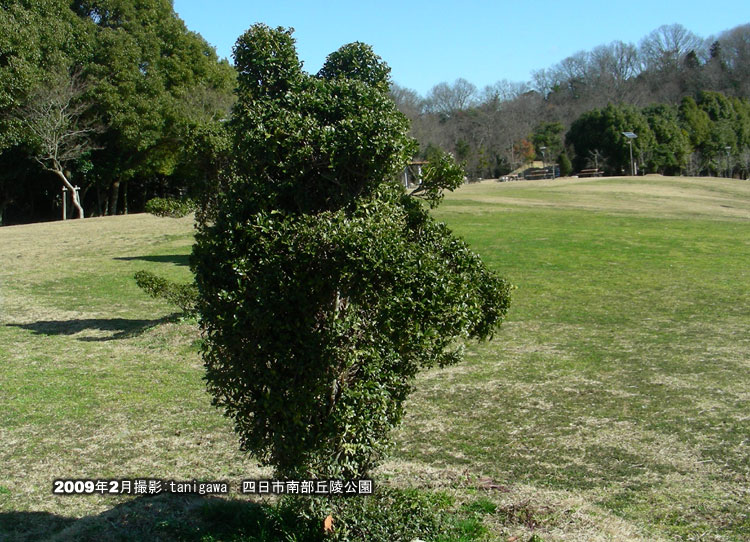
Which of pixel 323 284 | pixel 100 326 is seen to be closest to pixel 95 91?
pixel 100 326

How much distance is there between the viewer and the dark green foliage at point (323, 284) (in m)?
4.16

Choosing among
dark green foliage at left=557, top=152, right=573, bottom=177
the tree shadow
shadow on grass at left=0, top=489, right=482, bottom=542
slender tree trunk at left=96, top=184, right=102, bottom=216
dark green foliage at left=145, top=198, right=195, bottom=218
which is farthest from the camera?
dark green foliage at left=557, top=152, right=573, bottom=177

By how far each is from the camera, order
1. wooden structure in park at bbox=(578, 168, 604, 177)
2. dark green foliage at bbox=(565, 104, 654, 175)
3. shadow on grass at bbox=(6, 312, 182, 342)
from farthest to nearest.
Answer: wooden structure in park at bbox=(578, 168, 604, 177) < dark green foliage at bbox=(565, 104, 654, 175) < shadow on grass at bbox=(6, 312, 182, 342)

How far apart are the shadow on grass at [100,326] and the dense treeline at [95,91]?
64.4 ft

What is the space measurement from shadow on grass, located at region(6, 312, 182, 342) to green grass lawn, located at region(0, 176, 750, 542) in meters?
0.06

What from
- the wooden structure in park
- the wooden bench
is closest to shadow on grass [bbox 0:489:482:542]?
the wooden structure in park

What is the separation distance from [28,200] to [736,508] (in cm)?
4401

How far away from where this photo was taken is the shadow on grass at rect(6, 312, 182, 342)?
1164 centimetres

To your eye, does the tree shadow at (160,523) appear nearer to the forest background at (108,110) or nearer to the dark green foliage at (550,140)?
the forest background at (108,110)

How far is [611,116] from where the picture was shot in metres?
64.2

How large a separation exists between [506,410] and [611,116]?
61971 millimetres

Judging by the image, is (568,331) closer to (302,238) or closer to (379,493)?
(379,493)

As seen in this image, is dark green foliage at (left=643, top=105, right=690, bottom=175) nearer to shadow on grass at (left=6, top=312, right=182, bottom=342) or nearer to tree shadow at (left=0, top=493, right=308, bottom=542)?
shadow on grass at (left=6, top=312, right=182, bottom=342)

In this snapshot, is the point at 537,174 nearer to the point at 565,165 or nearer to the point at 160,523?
the point at 565,165
